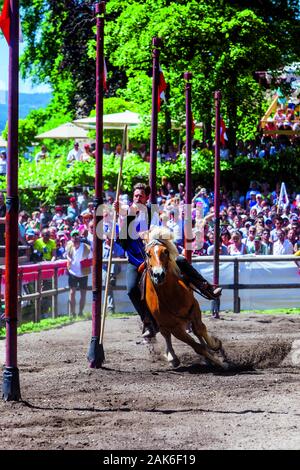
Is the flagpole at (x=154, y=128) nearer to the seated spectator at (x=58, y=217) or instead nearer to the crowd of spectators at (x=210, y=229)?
the crowd of spectators at (x=210, y=229)

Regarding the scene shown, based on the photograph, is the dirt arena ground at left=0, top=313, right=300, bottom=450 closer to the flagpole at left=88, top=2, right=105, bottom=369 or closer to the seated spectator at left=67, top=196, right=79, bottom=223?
the flagpole at left=88, top=2, right=105, bottom=369

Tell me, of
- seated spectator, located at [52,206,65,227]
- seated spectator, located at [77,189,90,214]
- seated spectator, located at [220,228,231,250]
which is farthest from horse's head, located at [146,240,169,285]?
seated spectator, located at [77,189,90,214]

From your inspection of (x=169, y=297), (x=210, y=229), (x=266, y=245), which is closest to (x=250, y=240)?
(x=266, y=245)

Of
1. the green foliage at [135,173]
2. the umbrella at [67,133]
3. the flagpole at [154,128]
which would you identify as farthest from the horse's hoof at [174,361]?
the umbrella at [67,133]

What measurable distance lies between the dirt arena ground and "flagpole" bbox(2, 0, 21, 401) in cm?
27

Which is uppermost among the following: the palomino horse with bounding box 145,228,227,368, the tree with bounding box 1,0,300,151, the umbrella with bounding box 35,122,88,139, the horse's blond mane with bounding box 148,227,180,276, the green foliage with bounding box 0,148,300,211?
the tree with bounding box 1,0,300,151

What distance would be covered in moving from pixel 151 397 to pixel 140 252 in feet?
12.9

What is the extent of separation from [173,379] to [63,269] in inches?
340

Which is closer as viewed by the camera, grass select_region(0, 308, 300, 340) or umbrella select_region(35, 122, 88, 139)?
grass select_region(0, 308, 300, 340)

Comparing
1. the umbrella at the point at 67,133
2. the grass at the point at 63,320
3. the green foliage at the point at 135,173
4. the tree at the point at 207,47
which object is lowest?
the grass at the point at 63,320

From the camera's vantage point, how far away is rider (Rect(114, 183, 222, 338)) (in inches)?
574

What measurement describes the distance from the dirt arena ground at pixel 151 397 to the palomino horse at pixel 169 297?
412mm

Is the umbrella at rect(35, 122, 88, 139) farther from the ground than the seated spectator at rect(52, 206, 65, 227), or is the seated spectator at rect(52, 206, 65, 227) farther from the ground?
the umbrella at rect(35, 122, 88, 139)

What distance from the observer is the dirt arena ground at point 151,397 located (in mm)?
9383
